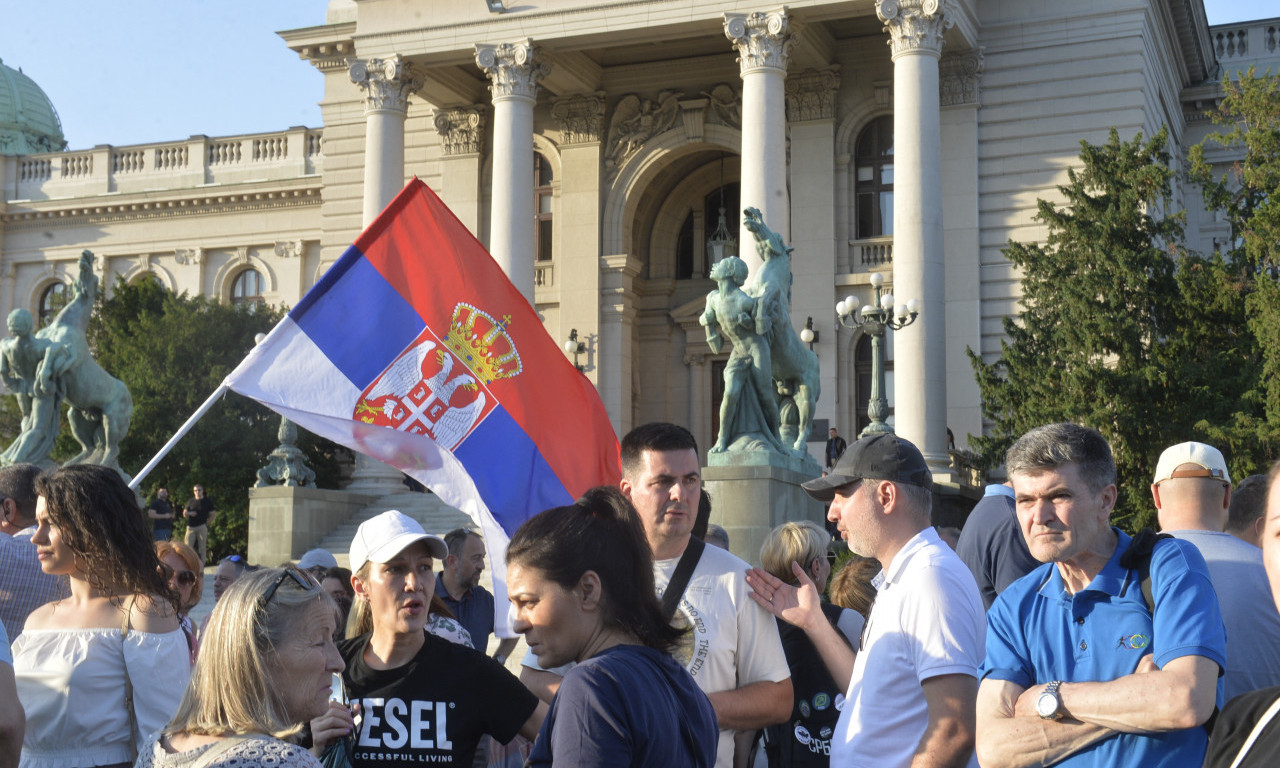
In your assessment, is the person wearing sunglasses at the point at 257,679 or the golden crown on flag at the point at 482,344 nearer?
the person wearing sunglasses at the point at 257,679

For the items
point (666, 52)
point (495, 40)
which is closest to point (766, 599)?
point (495, 40)

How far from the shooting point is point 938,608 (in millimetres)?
4172

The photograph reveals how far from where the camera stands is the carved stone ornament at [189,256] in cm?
4525

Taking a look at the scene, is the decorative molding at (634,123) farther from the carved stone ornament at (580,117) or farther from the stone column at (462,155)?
the stone column at (462,155)

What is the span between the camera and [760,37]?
92.6 feet

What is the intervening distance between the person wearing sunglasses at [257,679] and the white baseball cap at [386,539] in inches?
35.1

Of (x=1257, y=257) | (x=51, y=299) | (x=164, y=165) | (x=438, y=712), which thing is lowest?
(x=438, y=712)

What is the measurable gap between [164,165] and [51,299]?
5425 mm

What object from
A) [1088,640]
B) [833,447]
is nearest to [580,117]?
[833,447]

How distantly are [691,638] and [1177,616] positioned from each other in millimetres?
1442

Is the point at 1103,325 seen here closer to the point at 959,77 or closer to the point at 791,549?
the point at 959,77

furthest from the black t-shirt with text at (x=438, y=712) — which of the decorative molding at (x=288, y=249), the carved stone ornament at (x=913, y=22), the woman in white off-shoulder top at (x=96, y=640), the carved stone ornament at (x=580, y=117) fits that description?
the decorative molding at (x=288, y=249)

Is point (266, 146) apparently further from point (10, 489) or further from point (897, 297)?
point (10, 489)

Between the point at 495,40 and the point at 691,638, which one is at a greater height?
the point at 495,40
